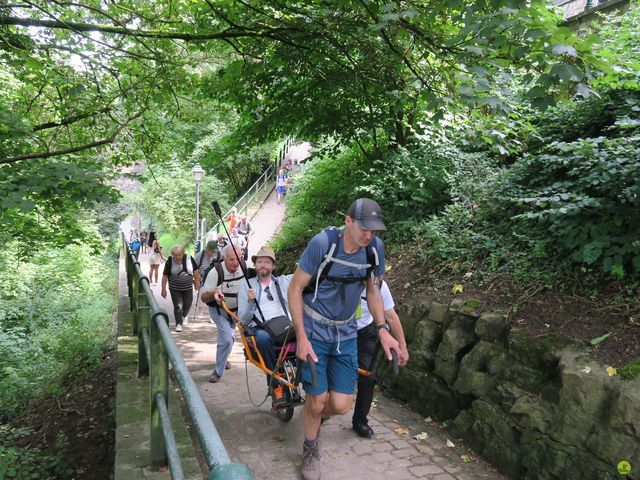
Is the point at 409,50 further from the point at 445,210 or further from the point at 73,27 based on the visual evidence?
the point at 73,27

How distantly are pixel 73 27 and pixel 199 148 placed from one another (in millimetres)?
23131

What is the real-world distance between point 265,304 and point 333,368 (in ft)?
4.11

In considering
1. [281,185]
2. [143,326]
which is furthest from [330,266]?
[281,185]

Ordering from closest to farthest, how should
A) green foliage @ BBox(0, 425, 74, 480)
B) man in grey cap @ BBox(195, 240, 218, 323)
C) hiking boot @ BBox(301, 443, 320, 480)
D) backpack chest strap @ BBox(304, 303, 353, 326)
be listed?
backpack chest strap @ BBox(304, 303, 353, 326)
hiking boot @ BBox(301, 443, 320, 480)
green foliage @ BBox(0, 425, 74, 480)
man in grey cap @ BBox(195, 240, 218, 323)

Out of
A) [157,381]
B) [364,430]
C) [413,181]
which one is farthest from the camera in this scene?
[413,181]

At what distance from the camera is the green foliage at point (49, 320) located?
7.85m

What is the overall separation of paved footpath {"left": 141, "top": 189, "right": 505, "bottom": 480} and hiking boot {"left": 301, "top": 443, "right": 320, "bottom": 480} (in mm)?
162

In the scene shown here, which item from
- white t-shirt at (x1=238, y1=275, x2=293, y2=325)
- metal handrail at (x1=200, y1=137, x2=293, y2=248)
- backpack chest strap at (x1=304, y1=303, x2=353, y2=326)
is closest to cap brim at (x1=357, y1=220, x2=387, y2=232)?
backpack chest strap at (x1=304, y1=303, x2=353, y2=326)

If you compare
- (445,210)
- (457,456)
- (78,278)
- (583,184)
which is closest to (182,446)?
(457,456)

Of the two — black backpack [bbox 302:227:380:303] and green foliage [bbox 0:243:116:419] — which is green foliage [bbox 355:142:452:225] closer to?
black backpack [bbox 302:227:380:303]

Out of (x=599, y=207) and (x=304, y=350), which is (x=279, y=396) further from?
(x=599, y=207)

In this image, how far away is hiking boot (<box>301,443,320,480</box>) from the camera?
12.6 ft

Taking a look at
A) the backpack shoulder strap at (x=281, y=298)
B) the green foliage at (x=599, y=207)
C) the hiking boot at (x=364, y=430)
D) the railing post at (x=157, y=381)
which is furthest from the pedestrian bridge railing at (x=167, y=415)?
the green foliage at (x=599, y=207)

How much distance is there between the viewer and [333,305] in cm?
367
